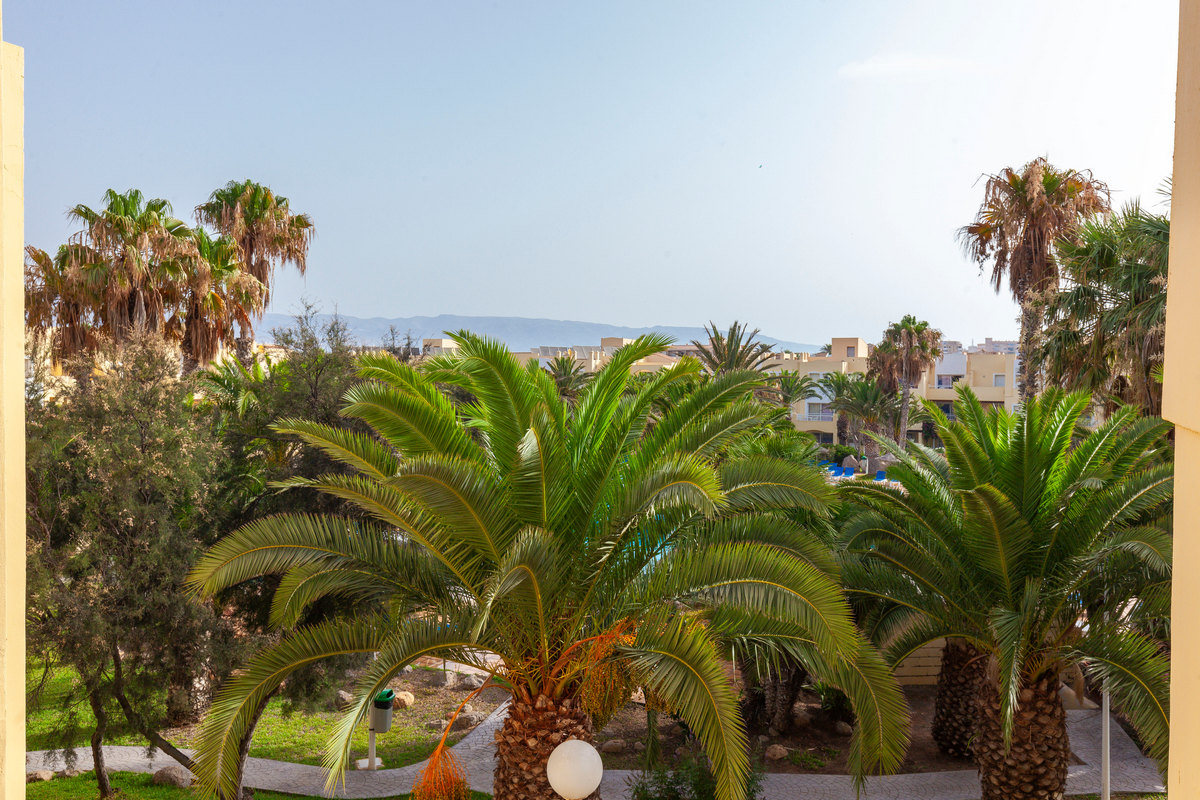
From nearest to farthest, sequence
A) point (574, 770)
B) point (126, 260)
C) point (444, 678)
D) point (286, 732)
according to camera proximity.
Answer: point (574, 770) → point (286, 732) → point (444, 678) → point (126, 260)

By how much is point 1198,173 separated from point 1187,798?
111cm

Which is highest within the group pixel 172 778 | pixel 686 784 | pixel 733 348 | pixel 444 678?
pixel 733 348

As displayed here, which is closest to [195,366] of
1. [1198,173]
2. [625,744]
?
[625,744]

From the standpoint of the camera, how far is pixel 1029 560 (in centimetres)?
930

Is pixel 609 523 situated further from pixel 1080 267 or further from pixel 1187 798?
pixel 1080 267

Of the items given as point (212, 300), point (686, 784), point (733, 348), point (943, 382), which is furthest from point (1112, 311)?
point (943, 382)

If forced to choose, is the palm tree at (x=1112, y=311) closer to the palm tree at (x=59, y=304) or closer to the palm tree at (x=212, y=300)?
the palm tree at (x=212, y=300)

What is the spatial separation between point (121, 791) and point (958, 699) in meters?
11.9

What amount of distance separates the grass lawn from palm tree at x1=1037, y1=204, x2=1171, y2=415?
1199 centimetres

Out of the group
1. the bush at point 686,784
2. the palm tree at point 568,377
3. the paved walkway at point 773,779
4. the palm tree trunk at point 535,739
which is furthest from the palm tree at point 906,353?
the palm tree trunk at point 535,739

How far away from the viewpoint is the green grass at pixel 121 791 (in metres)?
11.5

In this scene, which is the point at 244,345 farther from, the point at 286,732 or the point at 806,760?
the point at 806,760

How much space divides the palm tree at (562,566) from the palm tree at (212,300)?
43.0ft

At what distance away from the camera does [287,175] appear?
189500 millimetres
